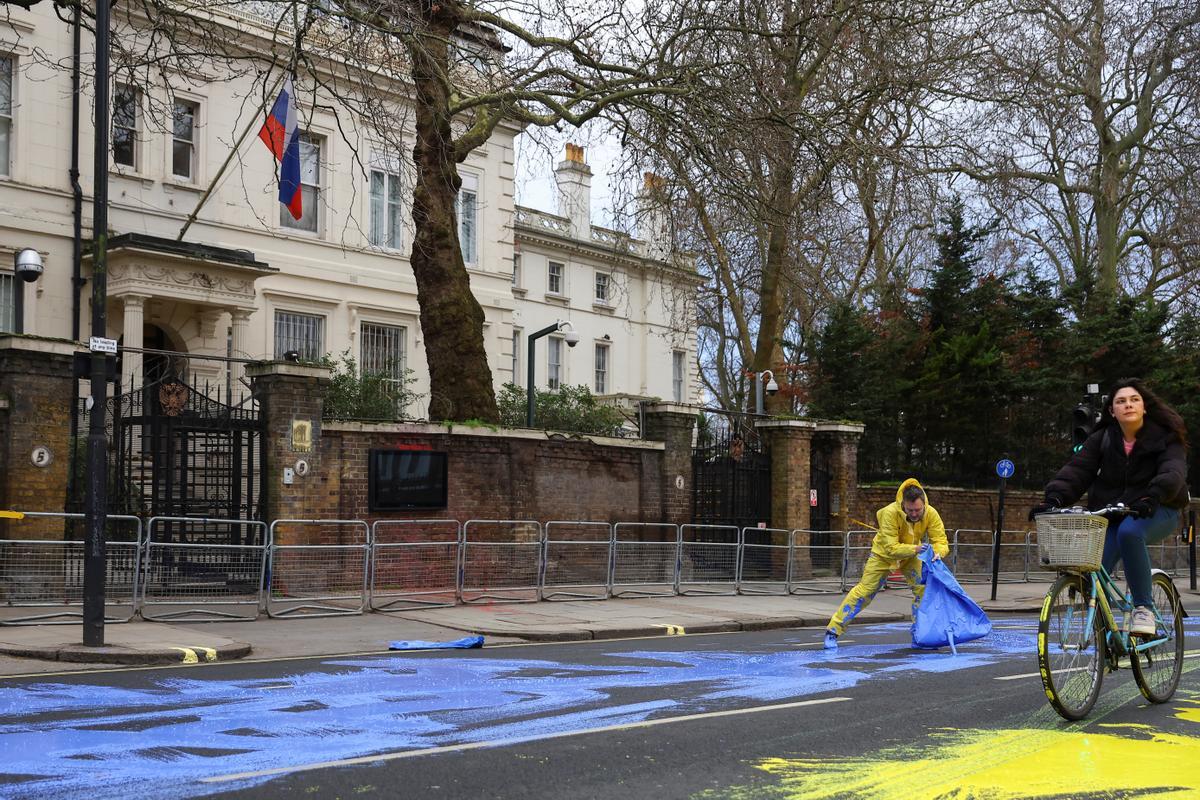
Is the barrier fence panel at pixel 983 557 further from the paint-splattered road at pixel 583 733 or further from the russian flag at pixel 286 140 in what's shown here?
the paint-splattered road at pixel 583 733

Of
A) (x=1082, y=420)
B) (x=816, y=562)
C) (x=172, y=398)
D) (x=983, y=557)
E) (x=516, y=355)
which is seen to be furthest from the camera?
(x=516, y=355)

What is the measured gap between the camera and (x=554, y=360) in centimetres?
4344

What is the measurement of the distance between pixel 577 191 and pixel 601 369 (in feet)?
21.9

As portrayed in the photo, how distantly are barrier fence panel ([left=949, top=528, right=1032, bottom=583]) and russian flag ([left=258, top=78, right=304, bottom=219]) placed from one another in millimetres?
14793

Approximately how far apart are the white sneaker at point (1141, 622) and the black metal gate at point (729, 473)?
14.5 meters

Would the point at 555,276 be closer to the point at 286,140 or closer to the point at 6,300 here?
the point at 286,140

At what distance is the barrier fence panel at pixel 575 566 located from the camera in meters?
18.4

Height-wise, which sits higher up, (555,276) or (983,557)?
(555,276)

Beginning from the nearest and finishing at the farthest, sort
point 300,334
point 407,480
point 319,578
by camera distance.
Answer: point 319,578
point 407,480
point 300,334

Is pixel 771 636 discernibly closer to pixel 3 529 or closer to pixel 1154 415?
pixel 1154 415

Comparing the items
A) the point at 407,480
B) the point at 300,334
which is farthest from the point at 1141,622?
the point at 300,334

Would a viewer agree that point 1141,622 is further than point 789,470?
No

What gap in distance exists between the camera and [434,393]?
20.0 m

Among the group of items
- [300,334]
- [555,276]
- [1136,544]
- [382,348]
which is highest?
[555,276]
